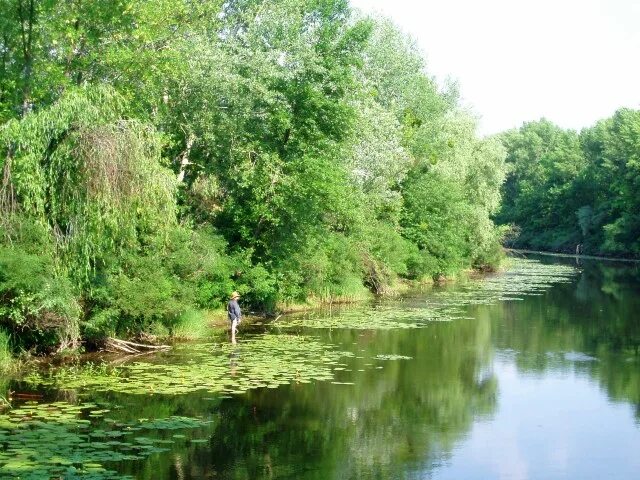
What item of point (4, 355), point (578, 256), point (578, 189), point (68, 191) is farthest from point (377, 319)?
point (578, 189)

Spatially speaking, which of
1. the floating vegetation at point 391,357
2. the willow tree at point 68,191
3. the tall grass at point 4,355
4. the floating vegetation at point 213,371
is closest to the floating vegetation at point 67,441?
the floating vegetation at point 213,371

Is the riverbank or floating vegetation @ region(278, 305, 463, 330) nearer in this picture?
floating vegetation @ region(278, 305, 463, 330)

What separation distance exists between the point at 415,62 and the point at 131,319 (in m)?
32.9

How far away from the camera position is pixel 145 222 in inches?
841

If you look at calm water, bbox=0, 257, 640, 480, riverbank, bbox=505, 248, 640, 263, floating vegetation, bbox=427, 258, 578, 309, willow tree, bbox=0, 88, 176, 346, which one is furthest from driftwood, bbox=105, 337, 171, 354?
riverbank, bbox=505, 248, 640, 263

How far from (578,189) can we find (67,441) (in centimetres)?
9831

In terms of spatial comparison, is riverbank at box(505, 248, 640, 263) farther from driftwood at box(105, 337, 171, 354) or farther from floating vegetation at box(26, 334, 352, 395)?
driftwood at box(105, 337, 171, 354)

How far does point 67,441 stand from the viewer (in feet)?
43.9

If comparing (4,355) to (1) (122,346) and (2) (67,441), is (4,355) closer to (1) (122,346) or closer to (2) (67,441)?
(1) (122,346)

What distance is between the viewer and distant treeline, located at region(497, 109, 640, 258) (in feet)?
289

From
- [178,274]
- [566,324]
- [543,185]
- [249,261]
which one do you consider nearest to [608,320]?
[566,324]

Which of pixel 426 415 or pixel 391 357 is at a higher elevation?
pixel 391 357

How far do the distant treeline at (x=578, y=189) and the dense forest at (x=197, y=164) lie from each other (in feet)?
147

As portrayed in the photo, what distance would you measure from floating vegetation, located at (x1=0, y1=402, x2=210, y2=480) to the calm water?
36cm
